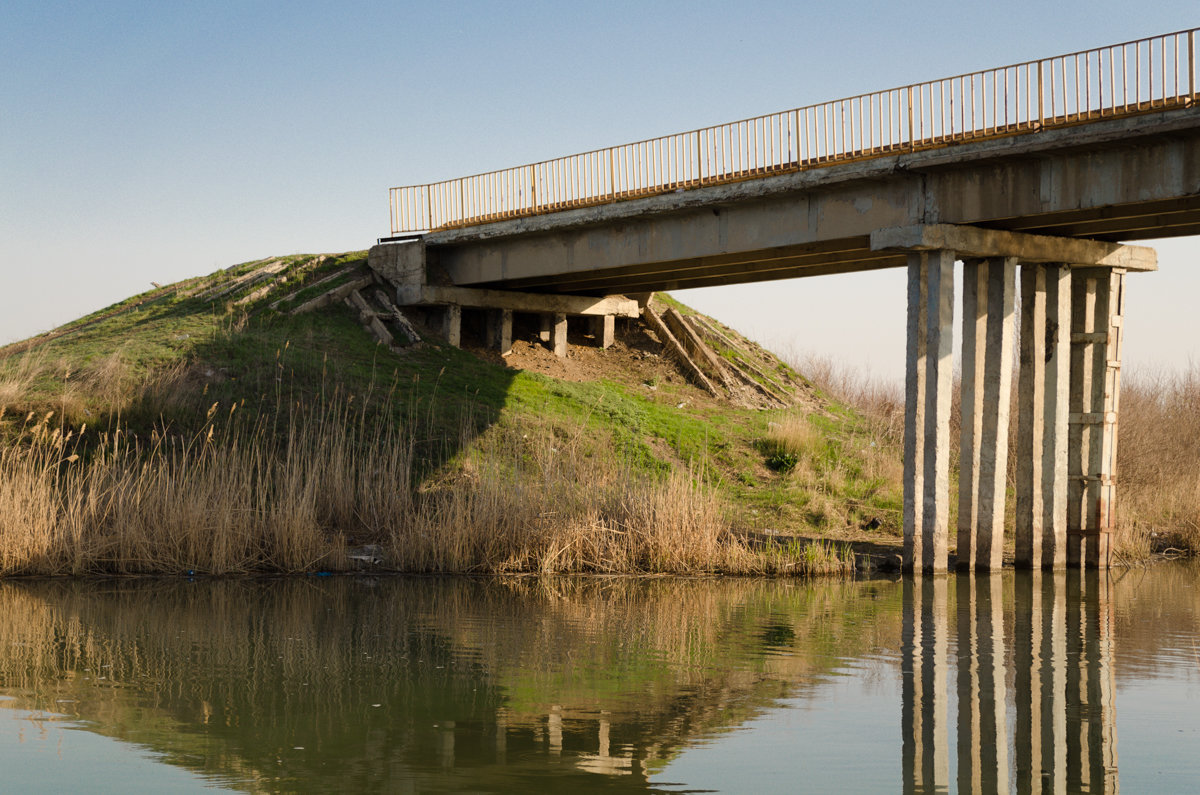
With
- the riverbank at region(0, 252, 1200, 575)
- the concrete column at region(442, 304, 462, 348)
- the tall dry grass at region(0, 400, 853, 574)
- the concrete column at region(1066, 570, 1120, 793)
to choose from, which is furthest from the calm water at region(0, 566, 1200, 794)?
the concrete column at region(442, 304, 462, 348)

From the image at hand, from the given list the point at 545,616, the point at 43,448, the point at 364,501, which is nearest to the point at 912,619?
the point at 545,616

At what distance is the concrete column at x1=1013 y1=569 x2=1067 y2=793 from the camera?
24.7ft

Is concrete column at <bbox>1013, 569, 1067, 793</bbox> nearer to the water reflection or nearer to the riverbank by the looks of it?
the water reflection

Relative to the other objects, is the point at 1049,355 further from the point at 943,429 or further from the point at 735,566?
the point at 735,566

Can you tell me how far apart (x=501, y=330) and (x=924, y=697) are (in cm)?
2257

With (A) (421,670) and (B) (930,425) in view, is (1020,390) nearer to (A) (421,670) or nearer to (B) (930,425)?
(B) (930,425)

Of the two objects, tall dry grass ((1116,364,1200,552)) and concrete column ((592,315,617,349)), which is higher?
concrete column ((592,315,617,349))

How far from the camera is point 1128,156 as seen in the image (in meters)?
17.0

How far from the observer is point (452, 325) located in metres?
30.6

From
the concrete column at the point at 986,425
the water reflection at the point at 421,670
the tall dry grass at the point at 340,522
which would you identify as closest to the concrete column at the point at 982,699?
the water reflection at the point at 421,670

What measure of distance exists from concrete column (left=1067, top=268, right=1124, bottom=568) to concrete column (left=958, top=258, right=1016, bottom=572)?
6.35 feet

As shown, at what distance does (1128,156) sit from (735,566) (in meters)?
7.56

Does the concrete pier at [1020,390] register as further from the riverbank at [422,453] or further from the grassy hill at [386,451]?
the grassy hill at [386,451]

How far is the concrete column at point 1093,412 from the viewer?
20.3 m
